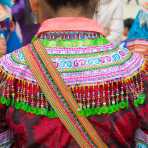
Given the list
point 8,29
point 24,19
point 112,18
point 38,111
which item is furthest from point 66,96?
point 112,18

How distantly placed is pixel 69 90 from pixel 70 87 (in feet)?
0.05

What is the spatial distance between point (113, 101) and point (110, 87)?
0.06m

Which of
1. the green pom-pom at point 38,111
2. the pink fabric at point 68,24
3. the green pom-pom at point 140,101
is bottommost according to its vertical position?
the green pom-pom at point 38,111

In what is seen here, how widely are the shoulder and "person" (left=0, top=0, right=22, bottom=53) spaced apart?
6.30 feet

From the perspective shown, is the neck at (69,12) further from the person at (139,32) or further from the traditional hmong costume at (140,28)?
the traditional hmong costume at (140,28)

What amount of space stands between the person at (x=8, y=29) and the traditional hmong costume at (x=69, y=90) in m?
1.97

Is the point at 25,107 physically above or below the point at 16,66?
below

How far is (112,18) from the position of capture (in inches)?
219

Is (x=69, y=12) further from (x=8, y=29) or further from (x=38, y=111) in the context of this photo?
(x=8, y=29)

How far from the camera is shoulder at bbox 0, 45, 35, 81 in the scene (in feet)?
7.36

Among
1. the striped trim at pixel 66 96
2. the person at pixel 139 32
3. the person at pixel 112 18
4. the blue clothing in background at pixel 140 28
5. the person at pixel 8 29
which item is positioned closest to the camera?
the striped trim at pixel 66 96

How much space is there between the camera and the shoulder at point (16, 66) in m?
2.24

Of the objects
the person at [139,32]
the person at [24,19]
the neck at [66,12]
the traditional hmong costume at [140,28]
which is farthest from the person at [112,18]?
the neck at [66,12]

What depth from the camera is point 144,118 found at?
7.52 feet
